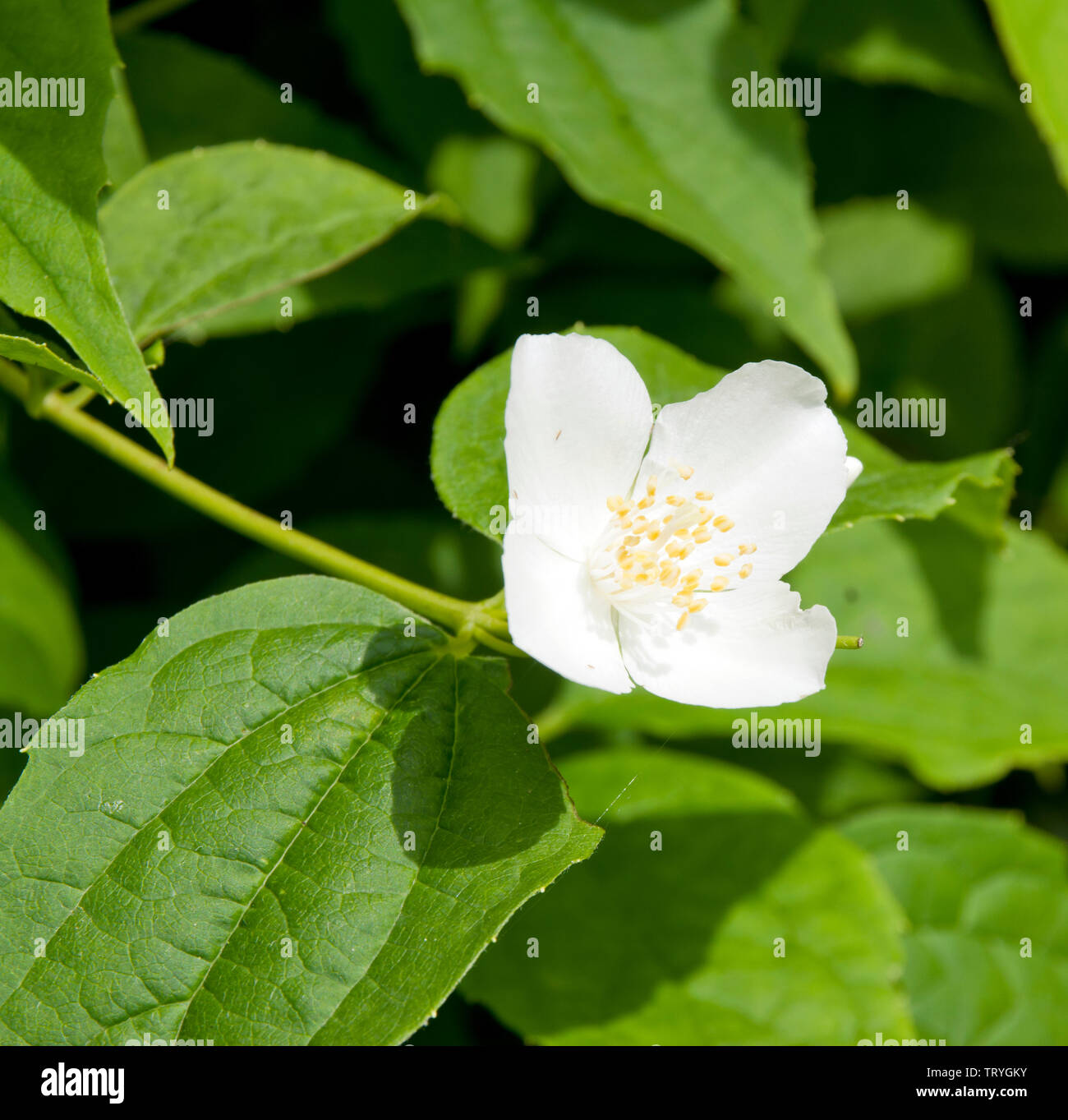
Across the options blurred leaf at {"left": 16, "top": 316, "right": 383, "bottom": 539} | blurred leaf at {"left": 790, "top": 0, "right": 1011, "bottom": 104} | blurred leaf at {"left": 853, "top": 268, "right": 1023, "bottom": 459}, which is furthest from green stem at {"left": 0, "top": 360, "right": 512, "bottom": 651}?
blurred leaf at {"left": 853, "top": 268, "right": 1023, "bottom": 459}

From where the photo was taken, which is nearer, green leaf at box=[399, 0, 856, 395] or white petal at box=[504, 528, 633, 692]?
white petal at box=[504, 528, 633, 692]

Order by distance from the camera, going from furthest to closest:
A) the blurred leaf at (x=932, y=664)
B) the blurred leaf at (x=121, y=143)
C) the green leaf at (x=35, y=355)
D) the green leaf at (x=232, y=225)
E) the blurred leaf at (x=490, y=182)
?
the blurred leaf at (x=490, y=182) → the blurred leaf at (x=932, y=664) → the blurred leaf at (x=121, y=143) → the green leaf at (x=232, y=225) → the green leaf at (x=35, y=355)

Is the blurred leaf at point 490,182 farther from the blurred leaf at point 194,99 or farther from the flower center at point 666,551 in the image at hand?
the flower center at point 666,551

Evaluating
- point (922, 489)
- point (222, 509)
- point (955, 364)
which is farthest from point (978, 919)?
point (222, 509)

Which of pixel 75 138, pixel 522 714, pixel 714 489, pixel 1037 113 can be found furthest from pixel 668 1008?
pixel 1037 113

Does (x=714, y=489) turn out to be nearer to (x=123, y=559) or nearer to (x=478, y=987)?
(x=478, y=987)

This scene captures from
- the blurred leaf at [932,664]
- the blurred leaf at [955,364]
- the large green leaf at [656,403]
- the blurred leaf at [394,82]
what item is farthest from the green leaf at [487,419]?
the blurred leaf at [955,364]

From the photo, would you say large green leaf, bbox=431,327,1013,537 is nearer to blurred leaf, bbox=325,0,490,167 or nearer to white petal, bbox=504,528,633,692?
white petal, bbox=504,528,633,692

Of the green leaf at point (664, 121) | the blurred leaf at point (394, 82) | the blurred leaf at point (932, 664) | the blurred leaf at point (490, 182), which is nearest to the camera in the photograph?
the green leaf at point (664, 121)
